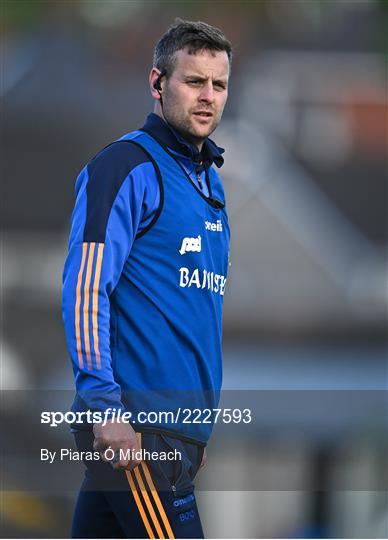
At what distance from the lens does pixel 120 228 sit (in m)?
2.86

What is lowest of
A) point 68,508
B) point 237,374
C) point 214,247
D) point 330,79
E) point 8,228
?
point 68,508

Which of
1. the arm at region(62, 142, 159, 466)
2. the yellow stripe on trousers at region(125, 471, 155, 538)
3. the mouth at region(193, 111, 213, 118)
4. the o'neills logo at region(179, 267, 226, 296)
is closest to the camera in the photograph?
the arm at region(62, 142, 159, 466)

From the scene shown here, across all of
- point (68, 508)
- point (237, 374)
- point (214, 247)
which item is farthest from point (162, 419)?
point (237, 374)

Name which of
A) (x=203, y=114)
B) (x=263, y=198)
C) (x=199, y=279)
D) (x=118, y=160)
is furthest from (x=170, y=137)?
(x=263, y=198)

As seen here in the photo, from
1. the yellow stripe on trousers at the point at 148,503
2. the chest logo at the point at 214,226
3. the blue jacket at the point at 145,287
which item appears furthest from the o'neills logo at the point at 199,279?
the yellow stripe on trousers at the point at 148,503

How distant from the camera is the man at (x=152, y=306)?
282 centimetres

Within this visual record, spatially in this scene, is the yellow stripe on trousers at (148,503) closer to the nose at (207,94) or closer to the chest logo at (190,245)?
the chest logo at (190,245)

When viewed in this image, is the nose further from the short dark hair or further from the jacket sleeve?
the jacket sleeve

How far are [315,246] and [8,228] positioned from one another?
321 centimetres

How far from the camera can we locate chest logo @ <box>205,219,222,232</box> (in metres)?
3.10

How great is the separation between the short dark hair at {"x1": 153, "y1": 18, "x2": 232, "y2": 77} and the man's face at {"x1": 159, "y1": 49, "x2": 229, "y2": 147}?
0.02 metres

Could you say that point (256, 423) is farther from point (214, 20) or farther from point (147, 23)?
point (147, 23)

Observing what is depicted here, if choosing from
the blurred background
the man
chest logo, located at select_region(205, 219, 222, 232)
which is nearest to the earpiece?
the man

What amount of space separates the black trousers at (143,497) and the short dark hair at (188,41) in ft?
3.69
